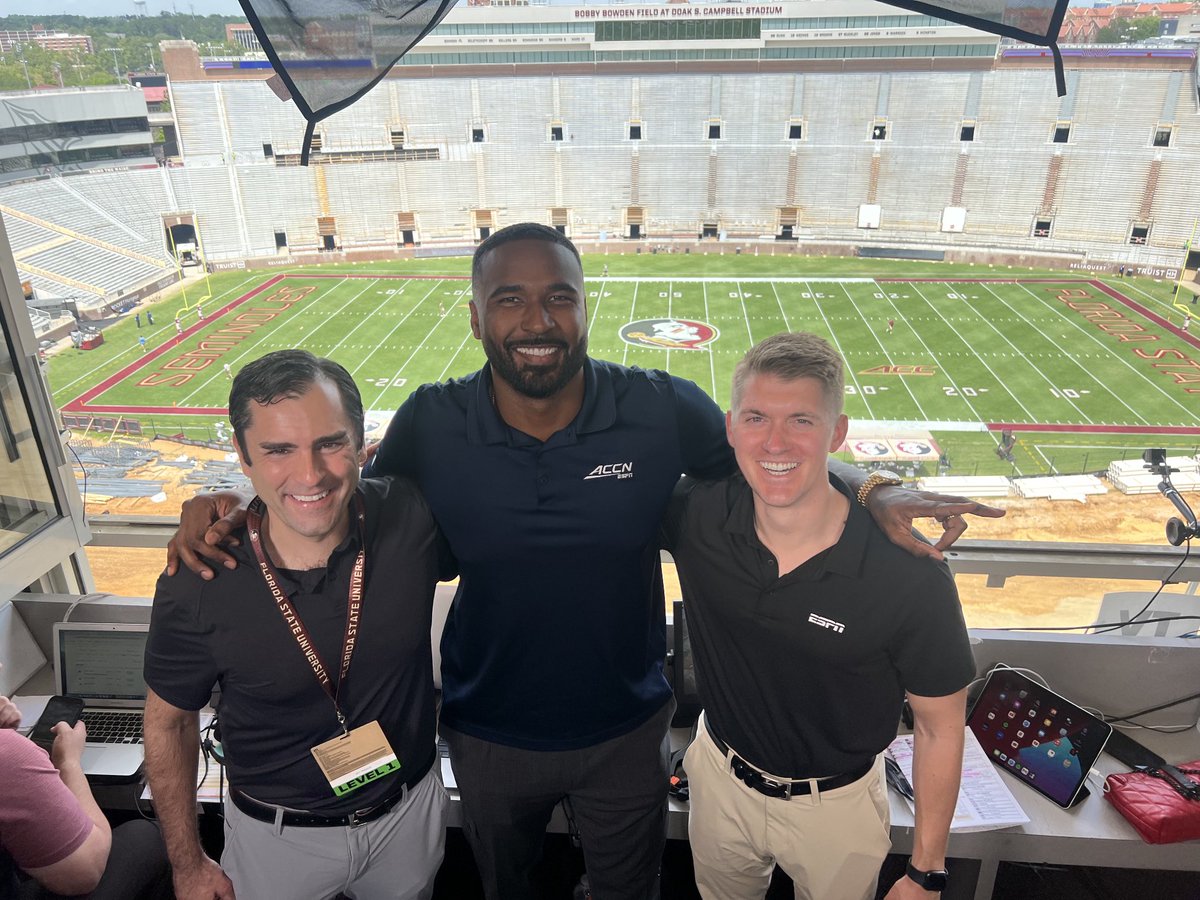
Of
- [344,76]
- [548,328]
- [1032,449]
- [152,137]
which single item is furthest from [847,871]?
[152,137]

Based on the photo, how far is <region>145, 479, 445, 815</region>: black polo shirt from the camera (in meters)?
0.96

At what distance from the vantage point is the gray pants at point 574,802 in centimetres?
113

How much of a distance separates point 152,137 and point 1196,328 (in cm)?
2302

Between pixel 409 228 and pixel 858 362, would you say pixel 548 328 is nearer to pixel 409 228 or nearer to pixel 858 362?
pixel 858 362

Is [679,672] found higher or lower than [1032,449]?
higher

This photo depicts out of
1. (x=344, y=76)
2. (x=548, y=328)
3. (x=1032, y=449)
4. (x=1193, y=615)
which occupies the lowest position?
(x=1032, y=449)

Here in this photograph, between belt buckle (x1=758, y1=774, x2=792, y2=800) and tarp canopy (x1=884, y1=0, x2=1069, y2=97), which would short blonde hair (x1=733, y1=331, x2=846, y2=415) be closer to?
tarp canopy (x1=884, y1=0, x2=1069, y2=97)

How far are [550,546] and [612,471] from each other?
0.14 meters

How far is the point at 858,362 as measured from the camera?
14406 mm

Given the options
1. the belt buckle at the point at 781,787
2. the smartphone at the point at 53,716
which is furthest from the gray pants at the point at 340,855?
the smartphone at the point at 53,716

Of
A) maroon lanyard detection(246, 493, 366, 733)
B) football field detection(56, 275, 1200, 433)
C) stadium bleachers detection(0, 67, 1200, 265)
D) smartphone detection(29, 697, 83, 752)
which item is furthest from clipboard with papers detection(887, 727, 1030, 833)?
stadium bleachers detection(0, 67, 1200, 265)

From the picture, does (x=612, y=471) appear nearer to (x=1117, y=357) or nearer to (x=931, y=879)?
(x=931, y=879)

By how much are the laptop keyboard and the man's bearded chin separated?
130 centimetres

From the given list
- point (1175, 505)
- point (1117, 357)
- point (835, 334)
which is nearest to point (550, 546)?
point (1175, 505)
